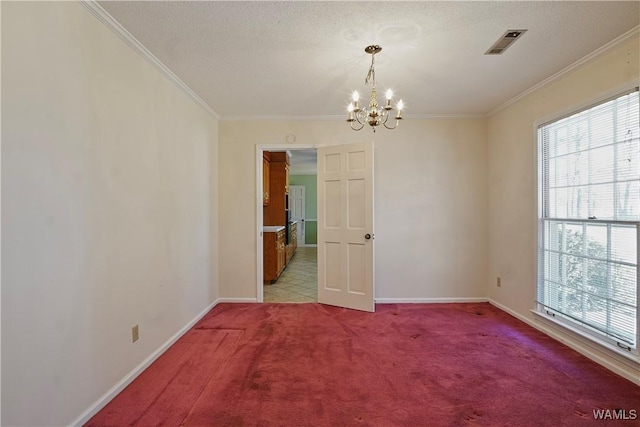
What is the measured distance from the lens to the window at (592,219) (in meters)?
2.15

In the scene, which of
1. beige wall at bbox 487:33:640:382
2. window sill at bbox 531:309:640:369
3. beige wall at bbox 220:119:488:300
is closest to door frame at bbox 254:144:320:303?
beige wall at bbox 220:119:488:300

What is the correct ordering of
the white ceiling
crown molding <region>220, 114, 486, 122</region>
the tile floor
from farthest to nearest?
the tile floor, crown molding <region>220, 114, 486, 122</region>, the white ceiling

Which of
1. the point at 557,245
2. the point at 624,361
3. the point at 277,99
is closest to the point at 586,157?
the point at 557,245

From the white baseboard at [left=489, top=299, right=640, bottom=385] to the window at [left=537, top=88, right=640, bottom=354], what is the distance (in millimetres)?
113

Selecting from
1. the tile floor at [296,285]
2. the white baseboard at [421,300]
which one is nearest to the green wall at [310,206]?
the tile floor at [296,285]

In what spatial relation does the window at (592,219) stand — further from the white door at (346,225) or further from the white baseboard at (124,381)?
the white baseboard at (124,381)

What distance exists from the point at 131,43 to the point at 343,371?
2.94 m

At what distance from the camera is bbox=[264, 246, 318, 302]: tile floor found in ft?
13.7

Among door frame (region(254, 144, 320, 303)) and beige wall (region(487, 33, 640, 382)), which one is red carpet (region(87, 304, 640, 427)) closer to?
beige wall (region(487, 33, 640, 382))

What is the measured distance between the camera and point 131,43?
2119 mm

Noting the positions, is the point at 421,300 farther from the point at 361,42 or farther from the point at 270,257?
the point at 361,42

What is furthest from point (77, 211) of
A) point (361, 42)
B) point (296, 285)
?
point (296, 285)

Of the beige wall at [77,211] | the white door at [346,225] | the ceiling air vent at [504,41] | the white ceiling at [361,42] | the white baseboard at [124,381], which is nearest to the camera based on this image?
the beige wall at [77,211]

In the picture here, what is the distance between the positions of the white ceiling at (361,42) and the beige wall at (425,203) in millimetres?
727
